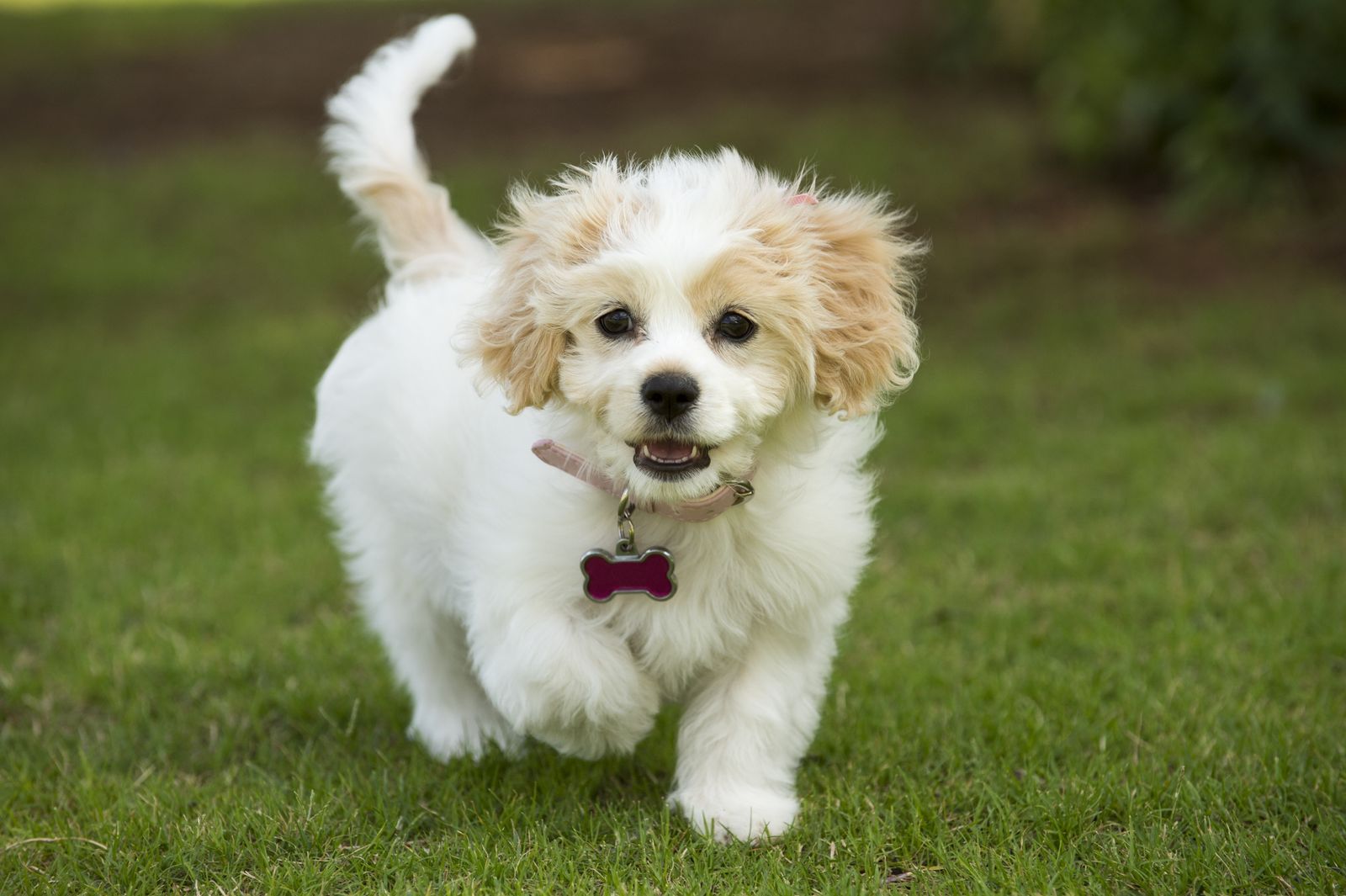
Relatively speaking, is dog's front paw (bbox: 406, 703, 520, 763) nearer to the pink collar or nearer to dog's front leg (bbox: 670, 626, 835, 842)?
dog's front leg (bbox: 670, 626, 835, 842)

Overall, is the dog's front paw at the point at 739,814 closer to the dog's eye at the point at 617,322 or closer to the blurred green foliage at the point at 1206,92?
the dog's eye at the point at 617,322

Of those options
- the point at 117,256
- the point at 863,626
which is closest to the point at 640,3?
the point at 117,256

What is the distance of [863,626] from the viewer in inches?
225

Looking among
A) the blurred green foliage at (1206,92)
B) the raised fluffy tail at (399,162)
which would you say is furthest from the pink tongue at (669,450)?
the blurred green foliage at (1206,92)

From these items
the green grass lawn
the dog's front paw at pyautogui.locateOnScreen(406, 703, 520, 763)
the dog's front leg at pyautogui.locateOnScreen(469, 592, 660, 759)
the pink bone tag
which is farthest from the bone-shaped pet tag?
the dog's front paw at pyautogui.locateOnScreen(406, 703, 520, 763)

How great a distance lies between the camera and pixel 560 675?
379cm

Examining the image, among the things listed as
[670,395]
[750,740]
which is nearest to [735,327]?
[670,395]

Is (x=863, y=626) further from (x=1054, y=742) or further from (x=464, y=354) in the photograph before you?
(x=464, y=354)

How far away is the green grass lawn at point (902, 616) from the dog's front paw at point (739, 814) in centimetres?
5

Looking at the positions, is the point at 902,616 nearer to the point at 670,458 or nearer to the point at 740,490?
the point at 740,490

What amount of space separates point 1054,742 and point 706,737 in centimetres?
110

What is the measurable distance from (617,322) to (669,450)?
13.5 inches

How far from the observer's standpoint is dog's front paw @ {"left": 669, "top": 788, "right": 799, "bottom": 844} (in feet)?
12.8

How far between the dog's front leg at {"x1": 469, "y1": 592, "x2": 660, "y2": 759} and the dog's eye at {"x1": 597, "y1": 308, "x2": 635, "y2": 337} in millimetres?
700
